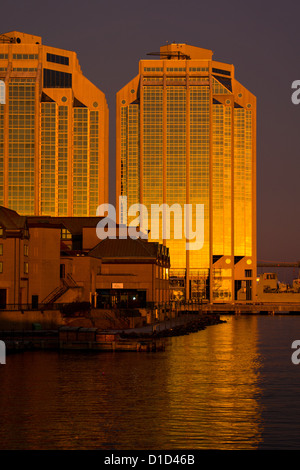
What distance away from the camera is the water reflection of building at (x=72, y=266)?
4943 inches

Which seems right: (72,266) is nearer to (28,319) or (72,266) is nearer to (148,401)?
(28,319)

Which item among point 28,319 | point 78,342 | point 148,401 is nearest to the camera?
point 148,401

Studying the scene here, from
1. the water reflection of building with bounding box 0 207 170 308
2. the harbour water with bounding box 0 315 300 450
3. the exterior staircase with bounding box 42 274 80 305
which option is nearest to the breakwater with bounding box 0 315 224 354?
the harbour water with bounding box 0 315 300 450

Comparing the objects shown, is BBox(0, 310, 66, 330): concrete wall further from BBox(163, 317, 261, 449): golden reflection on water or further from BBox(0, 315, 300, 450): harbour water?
BBox(163, 317, 261, 449): golden reflection on water

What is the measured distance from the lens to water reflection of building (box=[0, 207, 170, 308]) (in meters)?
126

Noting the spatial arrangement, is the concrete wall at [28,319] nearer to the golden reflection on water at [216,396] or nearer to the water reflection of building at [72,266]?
the water reflection of building at [72,266]

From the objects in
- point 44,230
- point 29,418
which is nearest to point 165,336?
point 44,230

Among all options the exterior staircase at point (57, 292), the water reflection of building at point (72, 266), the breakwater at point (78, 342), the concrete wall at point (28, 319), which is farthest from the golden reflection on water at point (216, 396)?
the water reflection of building at point (72, 266)

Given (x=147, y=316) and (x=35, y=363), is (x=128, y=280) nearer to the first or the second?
(x=147, y=316)

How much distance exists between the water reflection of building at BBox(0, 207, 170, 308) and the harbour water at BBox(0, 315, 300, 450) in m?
29.9

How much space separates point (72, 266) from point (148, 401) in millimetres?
86084

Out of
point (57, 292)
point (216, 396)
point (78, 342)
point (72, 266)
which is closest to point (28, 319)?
point (57, 292)

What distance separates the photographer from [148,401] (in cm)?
6431

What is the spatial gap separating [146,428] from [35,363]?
121ft
